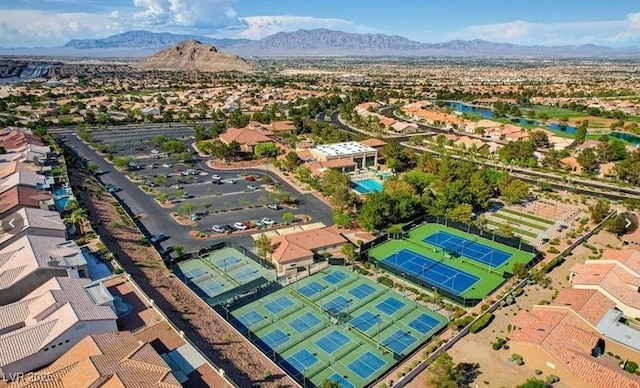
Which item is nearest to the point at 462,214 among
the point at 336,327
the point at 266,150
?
the point at 336,327

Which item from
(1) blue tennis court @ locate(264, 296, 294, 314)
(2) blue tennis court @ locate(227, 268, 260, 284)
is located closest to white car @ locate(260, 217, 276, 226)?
(2) blue tennis court @ locate(227, 268, 260, 284)

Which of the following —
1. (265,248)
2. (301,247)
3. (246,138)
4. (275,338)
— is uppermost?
(246,138)

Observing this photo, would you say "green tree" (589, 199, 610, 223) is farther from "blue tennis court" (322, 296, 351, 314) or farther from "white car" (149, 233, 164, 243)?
"white car" (149, 233, 164, 243)

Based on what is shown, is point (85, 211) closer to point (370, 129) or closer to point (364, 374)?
point (364, 374)

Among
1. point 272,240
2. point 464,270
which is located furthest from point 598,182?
point 272,240

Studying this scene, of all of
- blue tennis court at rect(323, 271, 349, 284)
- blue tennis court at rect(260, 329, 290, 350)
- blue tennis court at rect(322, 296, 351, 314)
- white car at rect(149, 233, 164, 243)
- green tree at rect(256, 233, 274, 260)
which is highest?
green tree at rect(256, 233, 274, 260)

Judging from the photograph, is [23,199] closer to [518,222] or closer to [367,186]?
[367,186]
